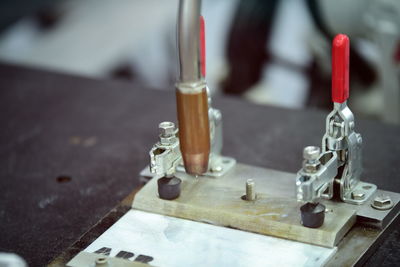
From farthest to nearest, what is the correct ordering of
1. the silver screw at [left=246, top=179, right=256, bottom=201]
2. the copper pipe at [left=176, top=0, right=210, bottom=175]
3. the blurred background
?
the blurred background
the silver screw at [left=246, top=179, right=256, bottom=201]
the copper pipe at [left=176, top=0, right=210, bottom=175]

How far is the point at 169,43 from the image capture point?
9.38 ft

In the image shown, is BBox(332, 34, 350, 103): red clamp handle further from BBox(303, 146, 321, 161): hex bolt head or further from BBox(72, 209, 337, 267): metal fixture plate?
BBox(72, 209, 337, 267): metal fixture plate

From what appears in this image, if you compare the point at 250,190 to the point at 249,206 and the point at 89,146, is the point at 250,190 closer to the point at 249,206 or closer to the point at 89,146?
the point at 249,206

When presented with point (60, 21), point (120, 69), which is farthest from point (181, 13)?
point (60, 21)

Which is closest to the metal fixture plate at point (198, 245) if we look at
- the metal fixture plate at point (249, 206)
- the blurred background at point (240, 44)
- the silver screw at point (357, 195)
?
the metal fixture plate at point (249, 206)

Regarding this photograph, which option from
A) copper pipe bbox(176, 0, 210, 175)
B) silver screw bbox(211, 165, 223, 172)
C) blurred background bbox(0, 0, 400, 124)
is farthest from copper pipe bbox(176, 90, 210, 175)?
blurred background bbox(0, 0, 400, 124)

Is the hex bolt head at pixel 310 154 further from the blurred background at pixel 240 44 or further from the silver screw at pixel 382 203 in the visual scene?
the blurred background at pixel 240 44

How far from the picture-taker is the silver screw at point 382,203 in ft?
3.38

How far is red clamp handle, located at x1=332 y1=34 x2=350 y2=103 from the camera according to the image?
956mm

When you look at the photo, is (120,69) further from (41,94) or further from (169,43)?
(41,94)

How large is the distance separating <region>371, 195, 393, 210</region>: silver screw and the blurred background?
515 mm

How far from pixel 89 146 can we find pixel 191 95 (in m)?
0.57

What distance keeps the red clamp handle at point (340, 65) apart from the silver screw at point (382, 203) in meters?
0.15

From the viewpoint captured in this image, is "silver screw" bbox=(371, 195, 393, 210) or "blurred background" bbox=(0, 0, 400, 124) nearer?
"silver screw" bbox=(371, 195, 393, 210)
